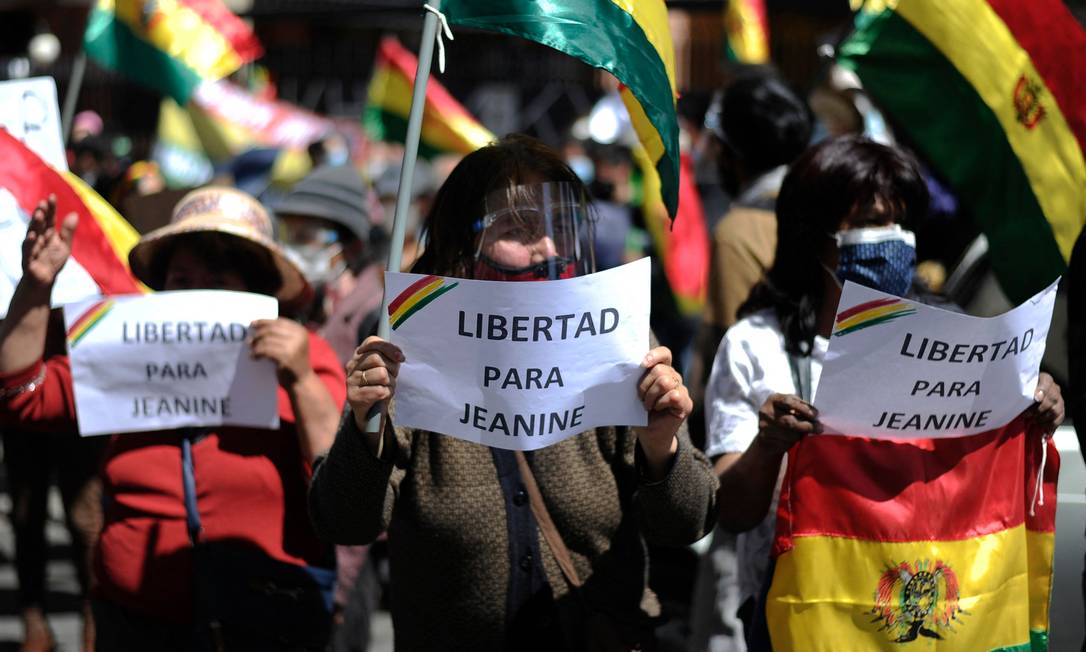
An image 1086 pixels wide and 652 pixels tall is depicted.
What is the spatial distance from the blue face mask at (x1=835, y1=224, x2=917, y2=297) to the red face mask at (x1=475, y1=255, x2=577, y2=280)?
26.9 inches

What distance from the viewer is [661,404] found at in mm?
2705

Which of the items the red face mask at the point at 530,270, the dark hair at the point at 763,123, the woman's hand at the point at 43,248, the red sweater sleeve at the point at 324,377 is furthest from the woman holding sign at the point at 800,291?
the woman's hand at the point at 43,248

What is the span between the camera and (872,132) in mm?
7414

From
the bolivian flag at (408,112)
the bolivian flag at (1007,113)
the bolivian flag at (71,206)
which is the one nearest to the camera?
the bolivian flag at (1007,113)

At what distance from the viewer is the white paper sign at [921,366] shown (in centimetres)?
281

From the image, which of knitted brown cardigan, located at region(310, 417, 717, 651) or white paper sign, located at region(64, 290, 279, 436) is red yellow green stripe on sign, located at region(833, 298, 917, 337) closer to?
knitted brown cardigan, located at region(310, 417, 717, 651)

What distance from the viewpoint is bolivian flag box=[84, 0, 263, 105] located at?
6.07 meters

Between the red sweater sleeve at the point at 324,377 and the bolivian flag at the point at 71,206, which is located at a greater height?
the bolivian flag at the point at 71,206

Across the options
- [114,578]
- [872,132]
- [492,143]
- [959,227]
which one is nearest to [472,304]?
[492,143]

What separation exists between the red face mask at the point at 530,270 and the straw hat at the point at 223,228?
1.12m

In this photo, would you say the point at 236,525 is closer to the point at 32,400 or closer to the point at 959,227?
the point at 32,400

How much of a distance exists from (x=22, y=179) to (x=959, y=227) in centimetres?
401

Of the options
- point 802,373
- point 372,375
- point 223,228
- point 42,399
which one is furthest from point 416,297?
point 42,399

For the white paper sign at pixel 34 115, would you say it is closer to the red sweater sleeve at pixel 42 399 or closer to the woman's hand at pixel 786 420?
the red sweater sleeve at pixel 42 399
